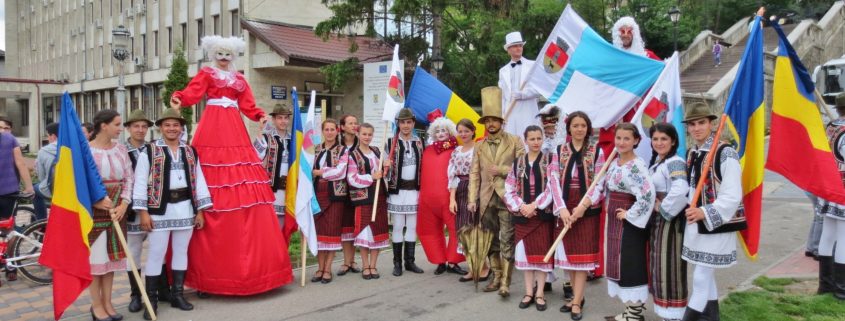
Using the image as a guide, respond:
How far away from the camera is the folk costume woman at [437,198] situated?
6.50 m

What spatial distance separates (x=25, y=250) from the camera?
6.59 m

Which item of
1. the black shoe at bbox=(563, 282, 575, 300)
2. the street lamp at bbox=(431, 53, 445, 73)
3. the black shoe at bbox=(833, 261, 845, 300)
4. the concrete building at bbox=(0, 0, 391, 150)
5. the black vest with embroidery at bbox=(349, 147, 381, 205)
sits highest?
the concrete building at bbox=(0, 0, 391, 150)

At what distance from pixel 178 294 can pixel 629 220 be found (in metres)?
3.83

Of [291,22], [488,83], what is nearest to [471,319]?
[488,83]

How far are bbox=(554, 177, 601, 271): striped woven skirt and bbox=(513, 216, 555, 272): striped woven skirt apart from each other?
18 cm

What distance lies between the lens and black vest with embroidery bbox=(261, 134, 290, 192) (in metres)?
6.51

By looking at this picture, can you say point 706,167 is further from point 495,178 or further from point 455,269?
point 455,269

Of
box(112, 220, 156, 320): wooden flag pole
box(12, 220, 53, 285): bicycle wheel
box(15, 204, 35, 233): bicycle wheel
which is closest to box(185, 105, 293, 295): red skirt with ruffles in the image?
box(112, 220, 156, 320): wooden flag pole

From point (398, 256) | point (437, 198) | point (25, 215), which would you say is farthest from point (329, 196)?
point (25, 215)

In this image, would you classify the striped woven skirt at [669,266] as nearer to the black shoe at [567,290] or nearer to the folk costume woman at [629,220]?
the folk costume woman at [629,220]

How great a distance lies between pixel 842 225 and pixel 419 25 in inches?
405

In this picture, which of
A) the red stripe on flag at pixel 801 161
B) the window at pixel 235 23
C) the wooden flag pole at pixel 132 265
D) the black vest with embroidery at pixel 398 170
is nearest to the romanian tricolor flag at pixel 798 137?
the red stripe on flag at pixel 801 161

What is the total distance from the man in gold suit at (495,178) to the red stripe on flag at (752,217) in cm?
195

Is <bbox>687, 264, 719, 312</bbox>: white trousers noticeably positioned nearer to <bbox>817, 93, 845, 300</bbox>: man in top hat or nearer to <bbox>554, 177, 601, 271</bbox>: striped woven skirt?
<bbox>554, 177, 601, 271</bbox>: striped woven skirt
